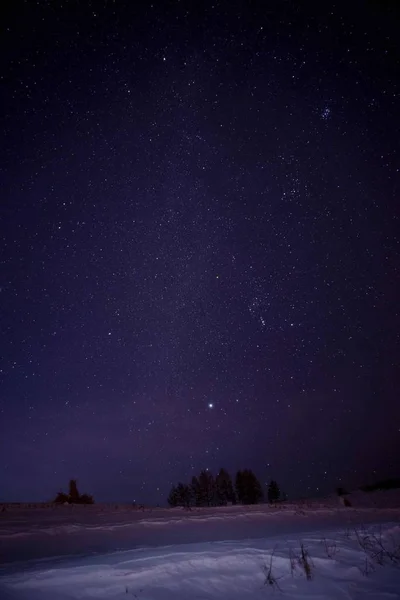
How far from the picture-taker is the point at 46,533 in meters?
7.12

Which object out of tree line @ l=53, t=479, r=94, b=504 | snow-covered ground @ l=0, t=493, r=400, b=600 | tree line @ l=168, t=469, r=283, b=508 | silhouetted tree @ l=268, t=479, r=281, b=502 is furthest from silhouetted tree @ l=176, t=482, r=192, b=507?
snow-covered ground @ l=0, t=493, r=400, b=600

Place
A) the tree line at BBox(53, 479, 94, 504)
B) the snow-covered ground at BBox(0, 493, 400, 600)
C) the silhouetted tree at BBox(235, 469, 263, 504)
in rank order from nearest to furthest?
the snow-covered ground at BBox(0, 493, 400, 600), the tree line at BBox(53, 479, 94, 504), the silhouetted tree at BBox(235, 469, 263, 504)

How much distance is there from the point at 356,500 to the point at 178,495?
113 ft

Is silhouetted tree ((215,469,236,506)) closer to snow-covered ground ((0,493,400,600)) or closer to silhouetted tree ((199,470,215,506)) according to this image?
silhouetted tree ((199,470,215,506))

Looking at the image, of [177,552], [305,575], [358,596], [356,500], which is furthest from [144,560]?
[356,500]

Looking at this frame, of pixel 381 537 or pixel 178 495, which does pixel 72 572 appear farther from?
pixel 178 495

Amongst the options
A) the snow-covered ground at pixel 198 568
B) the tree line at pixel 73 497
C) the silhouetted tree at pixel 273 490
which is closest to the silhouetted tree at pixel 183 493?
the silhouetted tree at pixel 273 490

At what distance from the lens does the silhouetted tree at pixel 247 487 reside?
48.5 m

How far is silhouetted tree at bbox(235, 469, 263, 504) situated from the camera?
4853 centimetres

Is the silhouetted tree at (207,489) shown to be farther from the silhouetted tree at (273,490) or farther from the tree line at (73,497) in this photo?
the tree line at (73,497)

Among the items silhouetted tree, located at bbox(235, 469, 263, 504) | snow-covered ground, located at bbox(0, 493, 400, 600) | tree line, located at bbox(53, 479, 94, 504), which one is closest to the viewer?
snow-covered ground, located at bbox(0, 493, 400, 600)

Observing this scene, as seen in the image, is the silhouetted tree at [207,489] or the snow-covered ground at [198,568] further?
the silhouetted tree at [207,489]

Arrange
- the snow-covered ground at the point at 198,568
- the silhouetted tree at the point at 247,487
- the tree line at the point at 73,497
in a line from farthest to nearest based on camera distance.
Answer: the silhouetted tree at the point at 247,487 → the tree line at the point at 73,497 → the snow-covered ground at the point at 198,568

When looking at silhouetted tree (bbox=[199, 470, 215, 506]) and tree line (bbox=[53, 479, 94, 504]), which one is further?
silhouetted tree (bbox=[199, 470, 215, 506])
